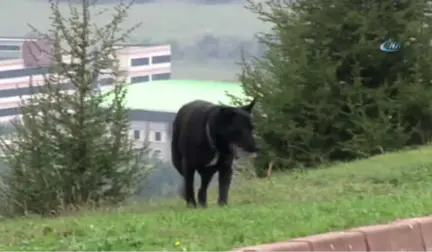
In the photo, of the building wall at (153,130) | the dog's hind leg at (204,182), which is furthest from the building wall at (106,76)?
the dog's hind leg at (204,182)

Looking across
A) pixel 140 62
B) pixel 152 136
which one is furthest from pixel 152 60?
pixel 152 136

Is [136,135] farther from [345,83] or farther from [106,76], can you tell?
[345,83]

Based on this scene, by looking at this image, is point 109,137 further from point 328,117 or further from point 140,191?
point 328,117

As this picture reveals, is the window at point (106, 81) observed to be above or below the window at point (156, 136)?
above

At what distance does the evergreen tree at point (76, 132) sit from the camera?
15.3 m

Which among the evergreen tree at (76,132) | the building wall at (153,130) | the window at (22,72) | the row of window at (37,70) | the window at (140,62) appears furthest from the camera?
the window at (140,62)

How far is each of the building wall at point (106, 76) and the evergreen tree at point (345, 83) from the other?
3.41 m

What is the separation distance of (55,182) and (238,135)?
15.6 ft

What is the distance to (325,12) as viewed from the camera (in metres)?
21.5

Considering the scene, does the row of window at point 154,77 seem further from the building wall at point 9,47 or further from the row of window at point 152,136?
the row of window at point 152,136

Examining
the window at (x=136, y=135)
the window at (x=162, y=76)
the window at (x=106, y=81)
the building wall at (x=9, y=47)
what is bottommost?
the window at (x=162, y=76)

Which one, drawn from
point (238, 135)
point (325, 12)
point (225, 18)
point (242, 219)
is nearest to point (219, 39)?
point (225, 18)

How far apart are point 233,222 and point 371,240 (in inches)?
52.4

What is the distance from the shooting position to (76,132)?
Answer: 51.4 ft
